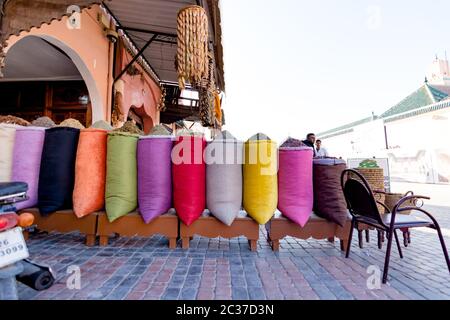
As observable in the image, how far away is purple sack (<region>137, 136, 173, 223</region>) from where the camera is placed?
2.50 m

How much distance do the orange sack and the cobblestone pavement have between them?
1.54 ft

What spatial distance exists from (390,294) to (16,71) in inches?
315

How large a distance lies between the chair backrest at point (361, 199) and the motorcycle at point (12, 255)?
97.3 inches

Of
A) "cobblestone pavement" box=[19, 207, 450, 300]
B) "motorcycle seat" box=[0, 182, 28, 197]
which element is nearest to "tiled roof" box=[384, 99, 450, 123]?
"cobblestone pavement" box=[19, 207, 450, 300]

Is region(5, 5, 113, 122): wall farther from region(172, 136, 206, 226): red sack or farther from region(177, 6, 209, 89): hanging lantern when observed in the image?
region(172, 136, 206, 226): red sack

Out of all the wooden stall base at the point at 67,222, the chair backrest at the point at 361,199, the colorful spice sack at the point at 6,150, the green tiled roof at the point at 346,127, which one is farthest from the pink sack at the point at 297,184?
the green tiled roof at the point at 346,127

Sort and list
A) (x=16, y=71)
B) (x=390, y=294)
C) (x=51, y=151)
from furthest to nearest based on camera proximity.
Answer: (x=16, y=71) < (x=51, y=151) < (x=390, y=294)

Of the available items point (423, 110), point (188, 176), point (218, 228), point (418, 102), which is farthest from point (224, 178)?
point (418, 102)

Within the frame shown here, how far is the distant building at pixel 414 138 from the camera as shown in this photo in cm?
1428

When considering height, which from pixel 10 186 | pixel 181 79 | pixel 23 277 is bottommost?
pixel 23 277

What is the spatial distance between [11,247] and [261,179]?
1957mm
